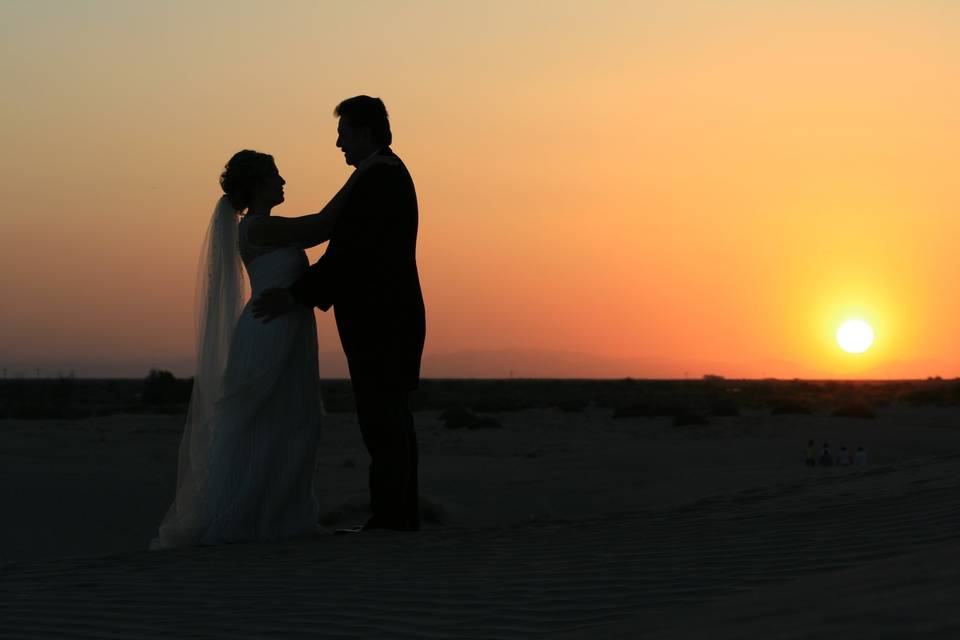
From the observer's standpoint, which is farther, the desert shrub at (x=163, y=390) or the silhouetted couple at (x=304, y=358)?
the desert shrub at (x=163, y=390)

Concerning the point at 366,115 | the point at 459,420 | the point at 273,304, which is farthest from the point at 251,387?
the point at 459,420

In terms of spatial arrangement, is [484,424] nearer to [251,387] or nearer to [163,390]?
[163,390]

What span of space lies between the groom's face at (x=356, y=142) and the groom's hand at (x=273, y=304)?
92 centimetres

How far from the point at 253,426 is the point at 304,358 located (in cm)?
53

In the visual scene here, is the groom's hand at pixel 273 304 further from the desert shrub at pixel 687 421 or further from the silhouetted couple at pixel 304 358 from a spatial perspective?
the desert shrub at pixel 687 421

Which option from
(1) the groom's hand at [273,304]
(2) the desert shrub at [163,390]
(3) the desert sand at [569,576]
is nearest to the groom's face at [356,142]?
(1) the groom's hand at [273,304]

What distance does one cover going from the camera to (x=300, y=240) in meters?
7.39

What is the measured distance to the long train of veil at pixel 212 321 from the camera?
7488 mm

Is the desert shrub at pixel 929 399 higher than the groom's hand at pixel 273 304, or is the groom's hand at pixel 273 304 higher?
the groom's hand at pixel 273 304

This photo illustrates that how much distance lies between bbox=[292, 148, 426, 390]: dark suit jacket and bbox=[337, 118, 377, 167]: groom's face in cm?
13

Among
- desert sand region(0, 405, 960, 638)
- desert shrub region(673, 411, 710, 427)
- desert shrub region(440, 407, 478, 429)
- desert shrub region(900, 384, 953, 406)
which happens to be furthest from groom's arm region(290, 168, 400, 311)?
desert shrub region(900, 384, 953, 406)

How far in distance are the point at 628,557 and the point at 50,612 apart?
102 inches

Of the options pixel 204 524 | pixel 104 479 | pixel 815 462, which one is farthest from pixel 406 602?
pixel 815 462

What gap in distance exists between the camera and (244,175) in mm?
7559
